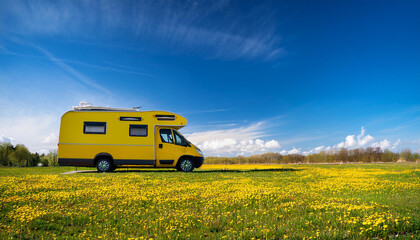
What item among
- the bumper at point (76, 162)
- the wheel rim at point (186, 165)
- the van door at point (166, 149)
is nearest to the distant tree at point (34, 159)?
the bumper at point (76, 162)

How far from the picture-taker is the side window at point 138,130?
65.0 ft

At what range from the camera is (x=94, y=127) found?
64.4ft

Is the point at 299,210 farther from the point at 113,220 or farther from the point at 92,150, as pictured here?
the point at 92,150

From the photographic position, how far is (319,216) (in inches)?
265

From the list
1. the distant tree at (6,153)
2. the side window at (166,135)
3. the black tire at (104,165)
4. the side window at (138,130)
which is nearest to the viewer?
the black tire at (104,165)

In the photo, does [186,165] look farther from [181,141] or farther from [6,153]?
[6,153]

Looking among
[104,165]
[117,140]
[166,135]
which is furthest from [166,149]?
[104,165]

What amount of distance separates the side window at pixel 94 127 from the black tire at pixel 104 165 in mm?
2188

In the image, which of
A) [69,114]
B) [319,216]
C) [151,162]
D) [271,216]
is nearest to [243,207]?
[271,216]

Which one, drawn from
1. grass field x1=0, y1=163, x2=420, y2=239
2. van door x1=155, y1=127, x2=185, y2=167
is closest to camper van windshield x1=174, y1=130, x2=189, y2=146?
van door x1=155, y1=127, x2=185, y2=167

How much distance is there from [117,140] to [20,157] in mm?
32917

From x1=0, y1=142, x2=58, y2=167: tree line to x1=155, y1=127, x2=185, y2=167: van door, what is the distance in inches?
1265

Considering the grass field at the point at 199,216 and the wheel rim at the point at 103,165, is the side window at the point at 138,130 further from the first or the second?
Answer: the grass field at the point at 199,216

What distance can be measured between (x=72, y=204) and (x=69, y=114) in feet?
42.4
